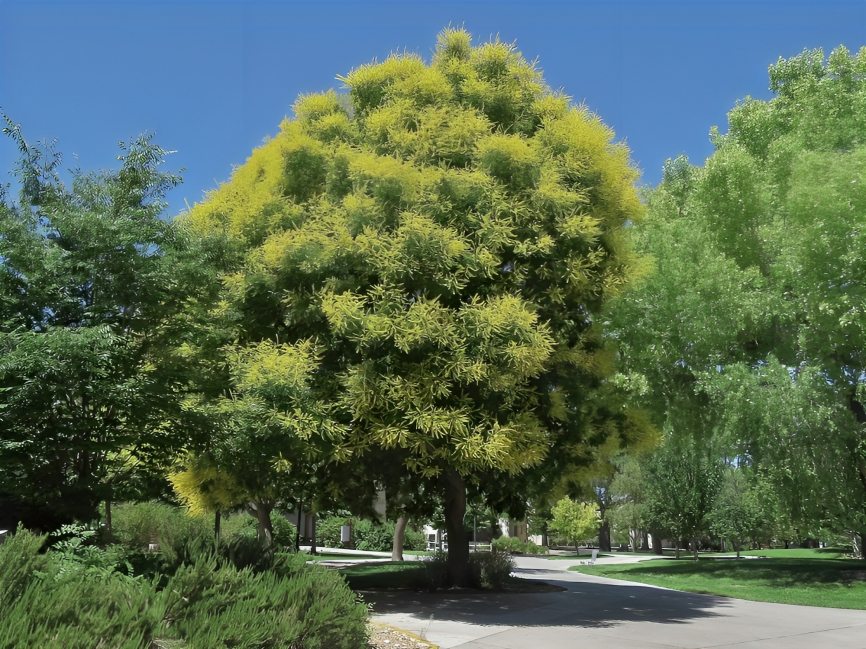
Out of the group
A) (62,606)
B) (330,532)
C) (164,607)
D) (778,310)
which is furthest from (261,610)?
(330,532)

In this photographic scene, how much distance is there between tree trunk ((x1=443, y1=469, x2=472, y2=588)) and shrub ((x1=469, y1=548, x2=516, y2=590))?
Answer: 253 millimetres

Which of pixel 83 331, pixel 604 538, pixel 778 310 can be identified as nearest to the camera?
pixel 83 331

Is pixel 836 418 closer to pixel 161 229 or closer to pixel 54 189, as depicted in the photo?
pixel 161 229

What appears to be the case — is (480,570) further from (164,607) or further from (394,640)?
(164,607)

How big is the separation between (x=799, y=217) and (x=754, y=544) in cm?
5157

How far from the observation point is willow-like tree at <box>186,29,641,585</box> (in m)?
12.6

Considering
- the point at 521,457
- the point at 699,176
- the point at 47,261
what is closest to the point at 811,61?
the point at 699,176

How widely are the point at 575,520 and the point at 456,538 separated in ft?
102

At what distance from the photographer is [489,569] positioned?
1855 cm

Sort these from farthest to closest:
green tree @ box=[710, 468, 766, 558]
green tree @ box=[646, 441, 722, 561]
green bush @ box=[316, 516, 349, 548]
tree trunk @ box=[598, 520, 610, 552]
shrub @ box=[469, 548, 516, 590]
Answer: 1. tree trunk @ box=[598, 520, 610, 552]
2. green bush @ box=[316, 516, 349, 548]
3. green tree @ box=[710, 468, 766, 558]
4. green tree @ box=[646, 441, 722, 561]
5. shrub @ box=[469, 548, 516, 590]

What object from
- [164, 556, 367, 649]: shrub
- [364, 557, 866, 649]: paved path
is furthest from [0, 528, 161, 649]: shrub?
[364, 557, 866, 649]: paved path

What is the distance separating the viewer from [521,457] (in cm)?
1327

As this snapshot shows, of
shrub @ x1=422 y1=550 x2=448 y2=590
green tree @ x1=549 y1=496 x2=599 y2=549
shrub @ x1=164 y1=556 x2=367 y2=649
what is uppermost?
green tree @ x1=549 y1=496 x2=599 y2=549

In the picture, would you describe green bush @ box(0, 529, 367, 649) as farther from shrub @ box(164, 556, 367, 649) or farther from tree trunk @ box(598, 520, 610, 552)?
tree trunk @ box(598, 520, 610, 552)
